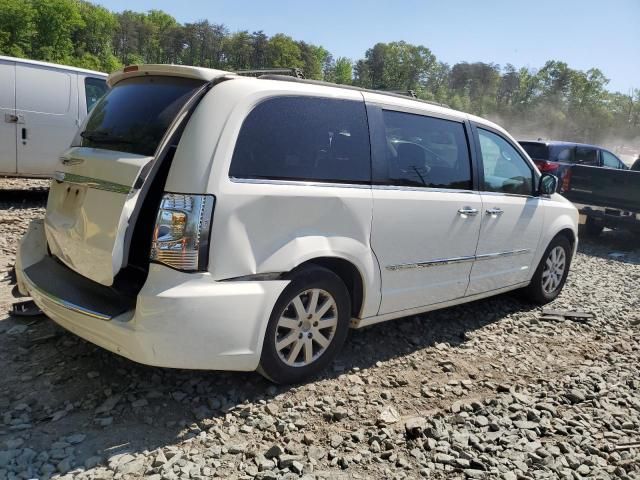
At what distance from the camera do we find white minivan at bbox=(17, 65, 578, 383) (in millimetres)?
2662

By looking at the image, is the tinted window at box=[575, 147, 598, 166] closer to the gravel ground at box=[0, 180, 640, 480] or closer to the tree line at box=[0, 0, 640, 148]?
the gravel ground at box=[0, 180, 640, 480]

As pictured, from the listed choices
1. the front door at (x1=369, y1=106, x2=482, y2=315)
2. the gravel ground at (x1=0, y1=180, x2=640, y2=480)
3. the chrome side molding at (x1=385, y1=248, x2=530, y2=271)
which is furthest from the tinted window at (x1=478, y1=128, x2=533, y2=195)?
the gravel ground at (x1=0, y1=180, x2=640, y2=480)

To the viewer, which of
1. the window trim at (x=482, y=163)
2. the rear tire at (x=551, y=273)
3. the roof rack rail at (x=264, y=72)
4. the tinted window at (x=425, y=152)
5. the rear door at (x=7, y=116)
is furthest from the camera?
the rear door at (x=7, y=116)

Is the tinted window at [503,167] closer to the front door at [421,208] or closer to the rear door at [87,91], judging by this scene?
the front door at [421,208]

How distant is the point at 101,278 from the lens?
287 centimetres

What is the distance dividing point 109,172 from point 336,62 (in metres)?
131

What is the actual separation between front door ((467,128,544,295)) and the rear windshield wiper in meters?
2.77

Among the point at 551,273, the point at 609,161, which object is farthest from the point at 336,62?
the point at 551,273

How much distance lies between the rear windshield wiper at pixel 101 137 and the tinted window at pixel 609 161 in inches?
511

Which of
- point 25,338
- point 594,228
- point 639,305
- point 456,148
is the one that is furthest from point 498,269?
point 594,228

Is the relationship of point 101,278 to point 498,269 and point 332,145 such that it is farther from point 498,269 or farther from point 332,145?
point 498,269

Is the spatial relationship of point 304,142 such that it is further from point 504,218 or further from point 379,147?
point 504,218

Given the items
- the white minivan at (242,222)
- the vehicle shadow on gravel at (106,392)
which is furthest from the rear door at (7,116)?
the white minivan at (242,222)

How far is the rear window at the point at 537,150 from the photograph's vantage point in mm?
11383
